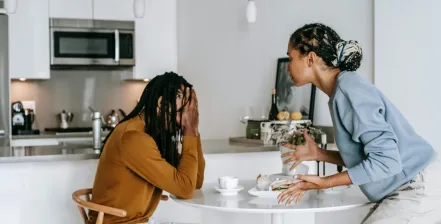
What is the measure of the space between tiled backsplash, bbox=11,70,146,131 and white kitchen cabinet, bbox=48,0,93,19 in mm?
596

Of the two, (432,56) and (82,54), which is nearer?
(432,56)

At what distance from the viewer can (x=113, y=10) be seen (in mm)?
5434

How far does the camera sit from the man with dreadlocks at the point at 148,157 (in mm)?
2324

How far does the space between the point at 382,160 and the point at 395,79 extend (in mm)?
1343

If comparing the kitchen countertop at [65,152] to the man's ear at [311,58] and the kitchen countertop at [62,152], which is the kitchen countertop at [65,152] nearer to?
the kitchen countertop at [62,152]

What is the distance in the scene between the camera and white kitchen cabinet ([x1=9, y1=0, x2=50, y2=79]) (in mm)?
5117

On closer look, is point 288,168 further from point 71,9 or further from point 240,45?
point 71,9

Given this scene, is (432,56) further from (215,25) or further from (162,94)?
(215,25)

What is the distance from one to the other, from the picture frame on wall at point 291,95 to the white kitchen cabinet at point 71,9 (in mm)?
2000

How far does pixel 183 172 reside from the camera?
7.95 feet

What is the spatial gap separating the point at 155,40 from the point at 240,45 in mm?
1174

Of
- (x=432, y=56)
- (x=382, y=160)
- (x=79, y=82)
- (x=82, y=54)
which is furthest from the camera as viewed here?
(x=79, y=82)

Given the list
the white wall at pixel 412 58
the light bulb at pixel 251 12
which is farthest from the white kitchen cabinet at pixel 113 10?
the white wall at pixel 412 58

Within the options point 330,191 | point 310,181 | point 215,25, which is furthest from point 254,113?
point 310,181
